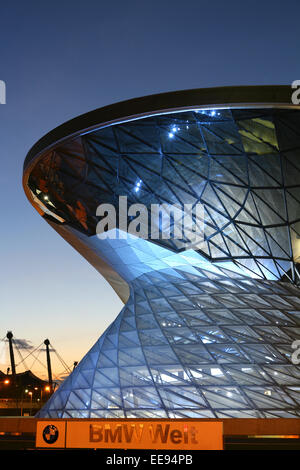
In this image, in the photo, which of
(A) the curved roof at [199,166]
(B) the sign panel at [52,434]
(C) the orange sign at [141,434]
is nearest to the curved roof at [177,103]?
(A) the curved roof at [199,166]

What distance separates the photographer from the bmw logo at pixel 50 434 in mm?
13281

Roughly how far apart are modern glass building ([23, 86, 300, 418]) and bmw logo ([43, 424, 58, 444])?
8905mm

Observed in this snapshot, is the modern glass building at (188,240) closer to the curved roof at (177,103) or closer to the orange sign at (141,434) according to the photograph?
the curved roof at (177,103)

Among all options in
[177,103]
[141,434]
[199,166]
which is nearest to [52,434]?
[141,434]

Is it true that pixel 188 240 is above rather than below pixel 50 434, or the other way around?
above

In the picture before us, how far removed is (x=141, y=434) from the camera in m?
12.6

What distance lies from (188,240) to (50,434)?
60.4ft

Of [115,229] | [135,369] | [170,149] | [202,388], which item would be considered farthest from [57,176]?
[202,388]

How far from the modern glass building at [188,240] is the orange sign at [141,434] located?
886 cm

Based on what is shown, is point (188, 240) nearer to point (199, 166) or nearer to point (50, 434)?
point (199, 166)
